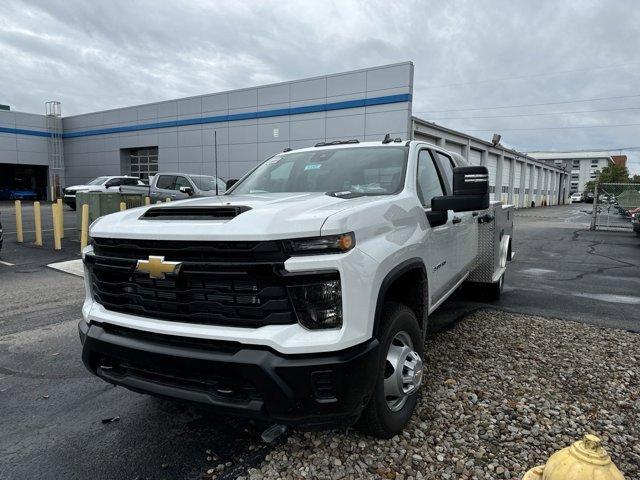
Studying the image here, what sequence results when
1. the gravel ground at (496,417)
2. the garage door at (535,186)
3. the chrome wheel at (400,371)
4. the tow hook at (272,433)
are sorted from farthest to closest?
the garage door at (535,186)
the tow hook at (272,433)
the chrome wheel at (400,371)
the gravel ground at (496,417)

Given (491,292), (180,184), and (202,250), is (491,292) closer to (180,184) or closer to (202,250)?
(202,250)

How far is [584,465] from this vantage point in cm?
173

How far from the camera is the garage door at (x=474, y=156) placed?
31.5 metres

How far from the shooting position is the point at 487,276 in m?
5.55

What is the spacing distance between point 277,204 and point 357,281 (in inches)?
26.3

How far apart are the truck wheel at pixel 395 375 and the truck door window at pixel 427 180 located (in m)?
1.11

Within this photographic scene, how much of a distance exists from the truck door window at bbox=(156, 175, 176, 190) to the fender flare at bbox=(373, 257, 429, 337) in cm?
1337

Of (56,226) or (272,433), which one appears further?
(56,226)

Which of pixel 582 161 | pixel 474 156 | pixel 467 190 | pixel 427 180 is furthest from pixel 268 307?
pixel 582 161

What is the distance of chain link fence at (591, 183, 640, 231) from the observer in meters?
19.5

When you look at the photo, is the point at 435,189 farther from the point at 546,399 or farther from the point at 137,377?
the point at 137,377

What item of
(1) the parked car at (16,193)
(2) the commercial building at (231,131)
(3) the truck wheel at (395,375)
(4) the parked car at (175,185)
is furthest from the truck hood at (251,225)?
(1) the parked car at (16,193)

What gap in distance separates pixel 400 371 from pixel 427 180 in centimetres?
182

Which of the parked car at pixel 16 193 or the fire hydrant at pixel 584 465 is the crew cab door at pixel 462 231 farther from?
the parked car at pixel 16 193
